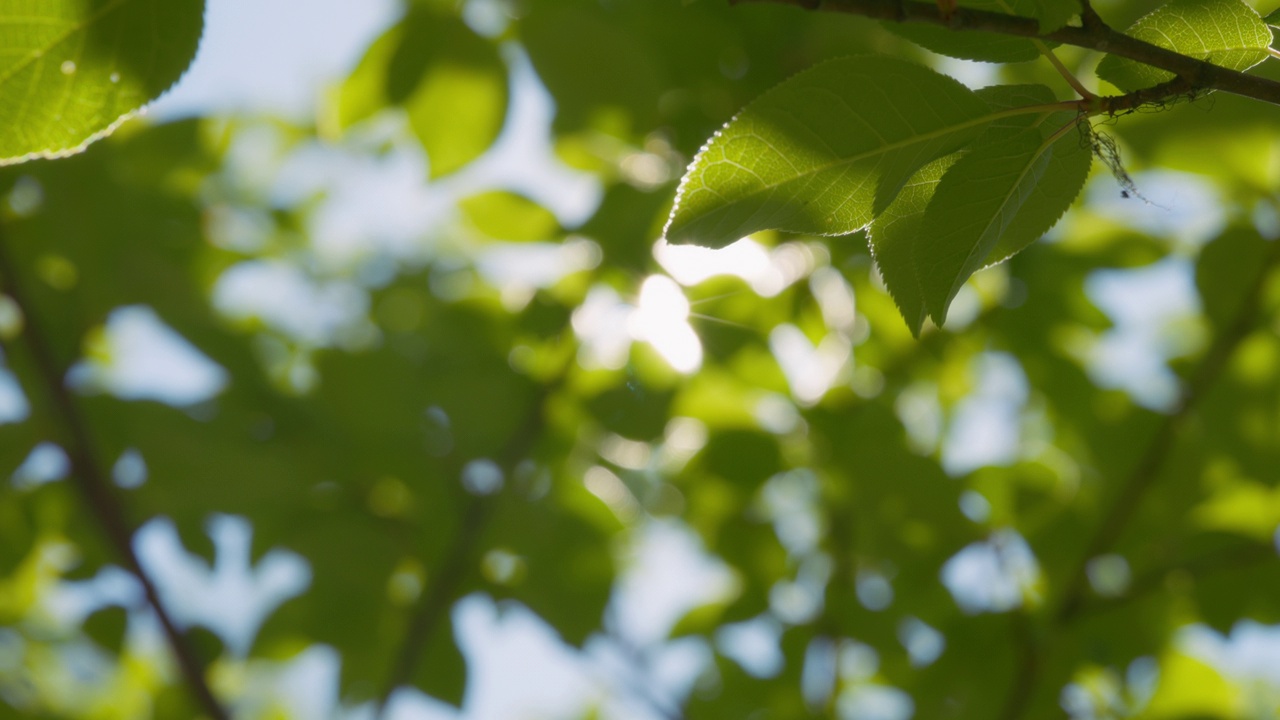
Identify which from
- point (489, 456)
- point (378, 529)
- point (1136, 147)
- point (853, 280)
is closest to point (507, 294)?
point (489, 456)

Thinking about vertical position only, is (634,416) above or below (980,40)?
below

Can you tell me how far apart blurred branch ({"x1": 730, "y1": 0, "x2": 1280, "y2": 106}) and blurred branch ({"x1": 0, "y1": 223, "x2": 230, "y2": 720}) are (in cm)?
145

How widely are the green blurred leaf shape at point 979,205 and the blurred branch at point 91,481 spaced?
1.35 m

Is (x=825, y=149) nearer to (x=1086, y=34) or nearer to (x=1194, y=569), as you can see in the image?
(x=1086, y=34)

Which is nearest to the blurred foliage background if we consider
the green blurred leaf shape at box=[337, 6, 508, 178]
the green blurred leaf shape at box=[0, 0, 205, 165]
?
the green blurred leaf shape at box=[337, 6, 508, 178]

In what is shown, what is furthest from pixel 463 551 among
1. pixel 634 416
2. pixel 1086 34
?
pixel 1086 34

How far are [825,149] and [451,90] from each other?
38.8 inches

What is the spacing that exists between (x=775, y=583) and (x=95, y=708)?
177 cm

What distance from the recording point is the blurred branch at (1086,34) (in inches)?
20.8

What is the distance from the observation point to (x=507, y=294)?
1926 mm

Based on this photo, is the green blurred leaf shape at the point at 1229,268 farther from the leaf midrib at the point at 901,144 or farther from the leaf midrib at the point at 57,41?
the leaf midrib at the point at 57,41

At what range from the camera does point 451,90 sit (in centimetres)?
148

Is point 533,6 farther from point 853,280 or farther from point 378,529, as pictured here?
point 378,529

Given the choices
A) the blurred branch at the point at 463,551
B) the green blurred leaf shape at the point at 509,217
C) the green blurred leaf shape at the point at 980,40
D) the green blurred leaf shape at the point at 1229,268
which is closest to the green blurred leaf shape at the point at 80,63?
the green blurred leaf shape at the point at 980,40
